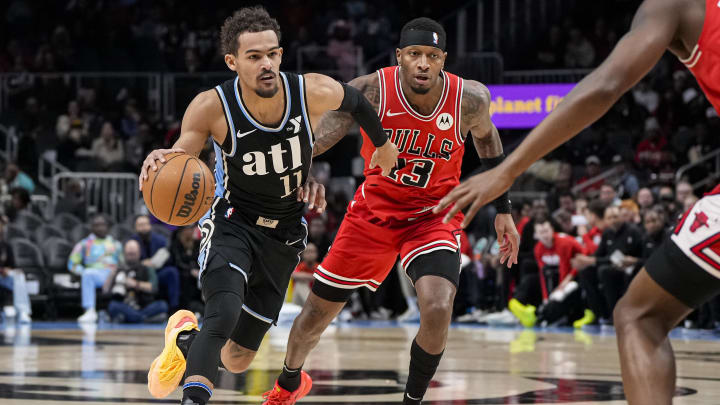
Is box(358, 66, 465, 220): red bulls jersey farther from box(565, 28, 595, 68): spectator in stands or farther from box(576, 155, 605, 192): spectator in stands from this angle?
box(565, 28, 595, 68): spectator in stands

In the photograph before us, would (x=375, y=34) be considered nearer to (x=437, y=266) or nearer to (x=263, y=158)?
(x=437, y=266)

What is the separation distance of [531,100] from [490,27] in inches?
99.0

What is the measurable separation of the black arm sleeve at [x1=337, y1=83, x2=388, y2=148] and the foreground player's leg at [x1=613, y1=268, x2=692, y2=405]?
2428 mm

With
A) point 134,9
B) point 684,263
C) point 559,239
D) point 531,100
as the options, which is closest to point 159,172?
point 684,263

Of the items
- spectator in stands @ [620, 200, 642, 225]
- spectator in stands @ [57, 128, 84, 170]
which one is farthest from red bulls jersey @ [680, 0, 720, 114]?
spectator in stands @ [57, 128, 84, 170]

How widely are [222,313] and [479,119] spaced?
6.48ft

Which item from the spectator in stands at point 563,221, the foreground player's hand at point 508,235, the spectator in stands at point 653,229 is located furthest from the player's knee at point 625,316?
the spectator in stands at point 563,221

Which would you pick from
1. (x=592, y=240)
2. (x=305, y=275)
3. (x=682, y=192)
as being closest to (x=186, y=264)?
(x=305, y=275)

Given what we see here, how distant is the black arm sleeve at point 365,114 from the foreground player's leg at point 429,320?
68 centimetres

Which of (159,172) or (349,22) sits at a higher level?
(349,22)

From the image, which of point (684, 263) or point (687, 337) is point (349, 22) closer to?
point (687, 337)

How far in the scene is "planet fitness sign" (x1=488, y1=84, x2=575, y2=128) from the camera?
55.1 ft

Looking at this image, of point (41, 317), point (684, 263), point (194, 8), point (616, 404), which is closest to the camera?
point (684, 263)

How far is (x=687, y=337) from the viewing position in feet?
37.4
